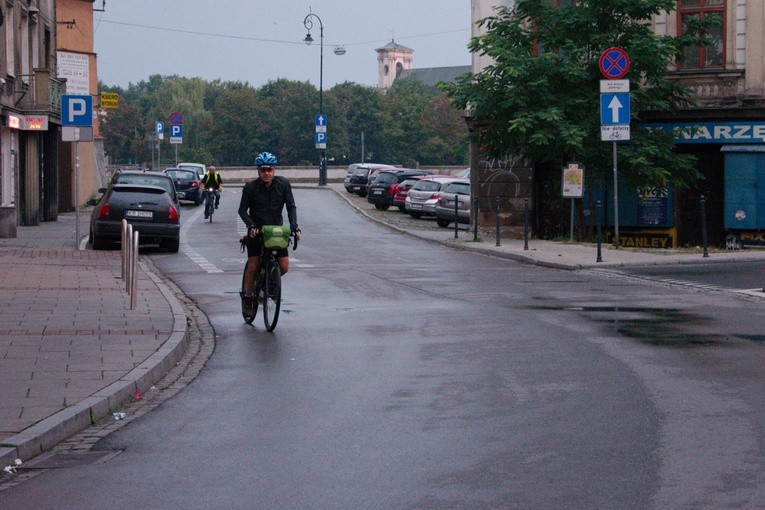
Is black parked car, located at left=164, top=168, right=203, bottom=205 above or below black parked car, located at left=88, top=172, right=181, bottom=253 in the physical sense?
above

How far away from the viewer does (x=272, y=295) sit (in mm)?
13102

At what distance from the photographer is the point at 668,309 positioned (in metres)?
14.9

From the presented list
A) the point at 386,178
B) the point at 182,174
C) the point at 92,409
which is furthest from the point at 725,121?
the point at 182,174

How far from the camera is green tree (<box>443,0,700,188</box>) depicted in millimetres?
28000

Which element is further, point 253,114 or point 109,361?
point 253,114

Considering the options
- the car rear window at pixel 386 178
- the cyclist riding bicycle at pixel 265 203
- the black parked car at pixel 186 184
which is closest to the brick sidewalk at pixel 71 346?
the cyclist riding bicycle at pixel 265 203

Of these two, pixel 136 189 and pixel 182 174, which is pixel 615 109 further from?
pixel 182 174

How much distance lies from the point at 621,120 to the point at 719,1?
8364mm

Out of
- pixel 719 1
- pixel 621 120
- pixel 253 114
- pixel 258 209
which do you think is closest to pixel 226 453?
pixel 258 209

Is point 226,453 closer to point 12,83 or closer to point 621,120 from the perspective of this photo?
point 621,120

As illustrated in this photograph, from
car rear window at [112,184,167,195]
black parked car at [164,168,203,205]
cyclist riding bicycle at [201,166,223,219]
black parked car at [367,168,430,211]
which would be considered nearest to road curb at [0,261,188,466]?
car rear window at [112,184,167,195]

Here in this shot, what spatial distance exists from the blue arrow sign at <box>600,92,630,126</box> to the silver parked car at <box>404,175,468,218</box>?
55.4 feet

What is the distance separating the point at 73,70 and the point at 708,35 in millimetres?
27589

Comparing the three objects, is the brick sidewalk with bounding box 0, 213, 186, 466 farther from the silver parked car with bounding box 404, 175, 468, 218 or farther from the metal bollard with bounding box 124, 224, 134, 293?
the silver parked car with bounding box 404, 175, 468, 218
